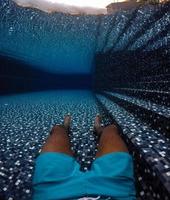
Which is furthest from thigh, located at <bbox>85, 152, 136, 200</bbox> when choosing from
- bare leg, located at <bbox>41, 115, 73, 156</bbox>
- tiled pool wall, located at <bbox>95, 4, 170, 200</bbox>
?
bare leg, located at <bbox>41, 115, 73, 156</bbox>

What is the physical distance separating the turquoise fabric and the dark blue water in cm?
15

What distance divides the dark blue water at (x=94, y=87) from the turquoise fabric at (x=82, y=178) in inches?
6.1

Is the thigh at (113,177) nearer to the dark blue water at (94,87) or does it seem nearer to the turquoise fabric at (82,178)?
the turquoise fabric at (82,178)

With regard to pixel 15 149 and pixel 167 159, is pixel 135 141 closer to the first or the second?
pixel 167 159

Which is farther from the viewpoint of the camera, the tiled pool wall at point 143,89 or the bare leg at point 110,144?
the bare leg at point 110,144

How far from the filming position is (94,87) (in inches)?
593

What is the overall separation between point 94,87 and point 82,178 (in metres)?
13.2

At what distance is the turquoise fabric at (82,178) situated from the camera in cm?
177

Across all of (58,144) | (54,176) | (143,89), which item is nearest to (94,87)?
(143,89)

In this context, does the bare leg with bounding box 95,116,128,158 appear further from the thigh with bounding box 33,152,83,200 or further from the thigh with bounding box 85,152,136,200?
the thigh with bounding box 33,152,83,200

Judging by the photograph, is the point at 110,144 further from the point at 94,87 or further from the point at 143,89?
the point at 94,87

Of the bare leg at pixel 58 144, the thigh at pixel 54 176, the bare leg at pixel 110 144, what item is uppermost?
the bare leg at pixel 110 144

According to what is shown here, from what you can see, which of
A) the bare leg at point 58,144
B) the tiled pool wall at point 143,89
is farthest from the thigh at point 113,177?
the bare leg at point 58,144

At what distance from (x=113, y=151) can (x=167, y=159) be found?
0.43m
